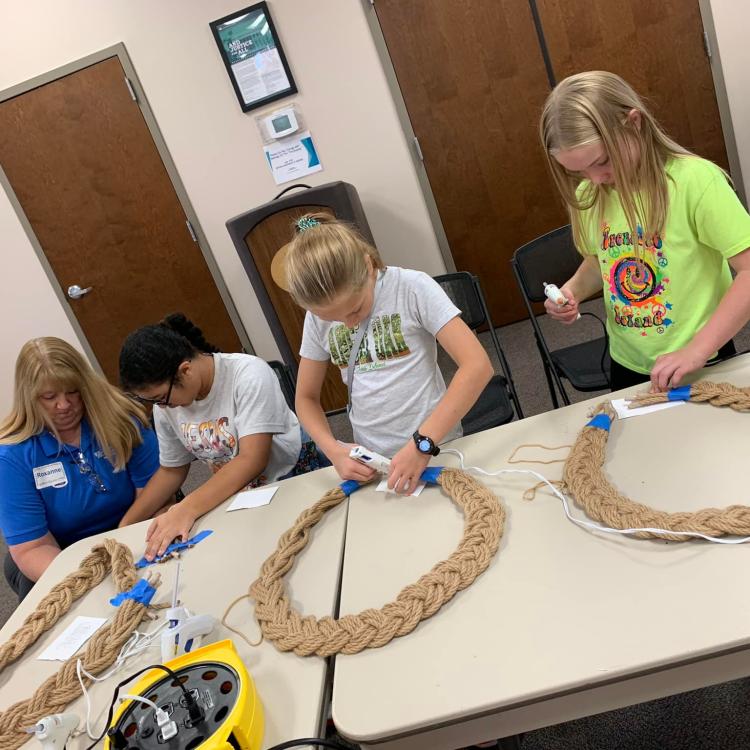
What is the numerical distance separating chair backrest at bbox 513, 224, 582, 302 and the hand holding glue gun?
0.80 metres

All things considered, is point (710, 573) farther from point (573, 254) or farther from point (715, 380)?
point (573, 254)

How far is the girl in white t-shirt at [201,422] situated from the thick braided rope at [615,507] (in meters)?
0.86

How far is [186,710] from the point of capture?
2.68ft

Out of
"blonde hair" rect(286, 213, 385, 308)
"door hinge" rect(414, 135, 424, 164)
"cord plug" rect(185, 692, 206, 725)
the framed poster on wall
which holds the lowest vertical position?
"cord plug" rect(185, 692, 206, 725)

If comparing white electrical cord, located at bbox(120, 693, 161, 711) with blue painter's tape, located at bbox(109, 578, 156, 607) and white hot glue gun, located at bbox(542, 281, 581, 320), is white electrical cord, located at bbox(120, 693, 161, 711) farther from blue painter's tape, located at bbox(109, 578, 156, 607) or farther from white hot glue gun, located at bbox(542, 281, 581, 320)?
white hot glue gun, located at bbox(542, 281, 581, 320)

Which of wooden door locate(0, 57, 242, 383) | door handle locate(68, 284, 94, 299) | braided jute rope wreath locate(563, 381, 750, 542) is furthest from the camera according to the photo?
door handle locate(68, 284, 94, 299)

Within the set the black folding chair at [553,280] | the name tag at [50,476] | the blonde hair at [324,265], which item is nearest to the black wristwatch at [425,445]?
the blonde hair at [324,265]

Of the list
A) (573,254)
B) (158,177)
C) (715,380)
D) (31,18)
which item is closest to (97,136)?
(158,177)

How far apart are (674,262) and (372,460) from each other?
806mm

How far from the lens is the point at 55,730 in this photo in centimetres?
89

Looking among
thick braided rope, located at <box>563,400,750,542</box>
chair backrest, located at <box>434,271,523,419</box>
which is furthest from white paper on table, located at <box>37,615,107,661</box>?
chair backrest, located at <box>434,271,523,419</box>

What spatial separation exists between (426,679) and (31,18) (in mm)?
4119

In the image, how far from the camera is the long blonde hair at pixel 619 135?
1.26 m

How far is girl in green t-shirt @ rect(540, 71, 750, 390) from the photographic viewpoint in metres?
1.26
